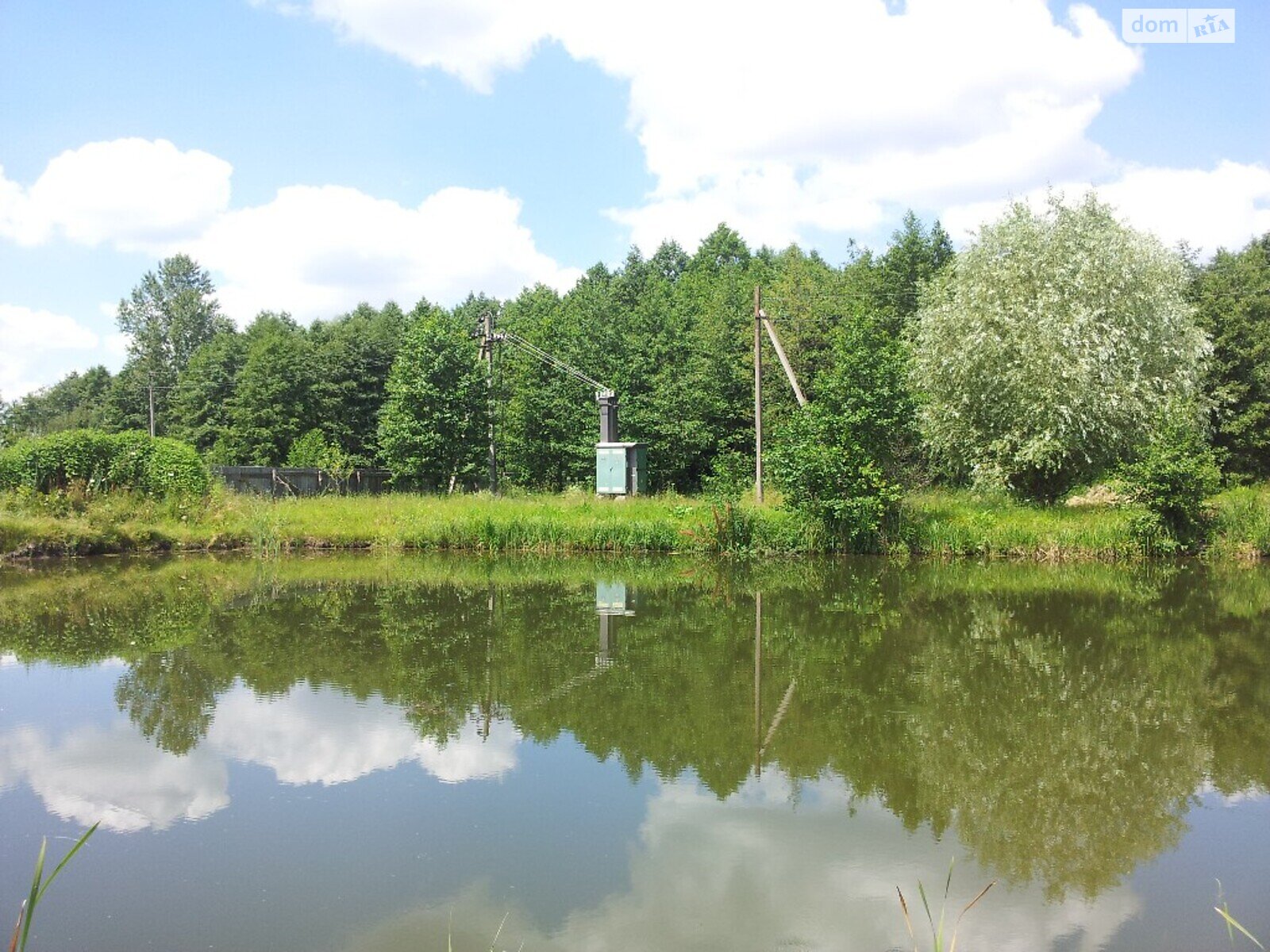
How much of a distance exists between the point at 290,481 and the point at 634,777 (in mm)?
27059

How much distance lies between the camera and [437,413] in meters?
31.8

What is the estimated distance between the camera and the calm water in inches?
169

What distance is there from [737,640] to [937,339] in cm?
1595

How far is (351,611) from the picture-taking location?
1246 cm

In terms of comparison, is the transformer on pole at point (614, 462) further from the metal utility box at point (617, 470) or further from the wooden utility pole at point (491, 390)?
the wooden utility pole at point (491, 390)

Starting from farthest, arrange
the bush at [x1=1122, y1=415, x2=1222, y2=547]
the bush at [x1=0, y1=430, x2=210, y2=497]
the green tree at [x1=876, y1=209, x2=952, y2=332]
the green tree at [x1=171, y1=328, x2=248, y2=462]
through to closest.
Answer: the green tree at [x1=171, y1=328, x2=248, y2=462]
the green tree at [x1=876, y1=209, x2=952, y2=332]
the bush at [x1=0, y1=430, x2=210, y2=497]
the bush at [x1=1122, y1=415, x2=1222, y2=547]

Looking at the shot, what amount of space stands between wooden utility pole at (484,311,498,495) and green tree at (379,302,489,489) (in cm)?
19

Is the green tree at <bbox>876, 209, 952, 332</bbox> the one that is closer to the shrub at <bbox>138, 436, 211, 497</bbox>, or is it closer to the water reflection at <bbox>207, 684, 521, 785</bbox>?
the shrub at <bbox>138, 436, 211, 497</bbox>

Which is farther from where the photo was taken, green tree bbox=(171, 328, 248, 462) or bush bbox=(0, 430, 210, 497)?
green tree bbox=(171, 328, 248, 462)

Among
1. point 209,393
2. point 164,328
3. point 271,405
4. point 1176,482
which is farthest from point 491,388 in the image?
point 164,328

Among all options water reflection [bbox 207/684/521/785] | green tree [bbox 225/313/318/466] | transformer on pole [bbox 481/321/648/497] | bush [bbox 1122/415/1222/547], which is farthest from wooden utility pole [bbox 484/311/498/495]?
water reflection [bbox 207/684/521/785]

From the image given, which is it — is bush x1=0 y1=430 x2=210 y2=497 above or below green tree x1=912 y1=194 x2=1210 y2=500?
below

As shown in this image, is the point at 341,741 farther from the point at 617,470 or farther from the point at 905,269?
the point at 905,269

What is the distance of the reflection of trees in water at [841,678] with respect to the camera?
5816mm
